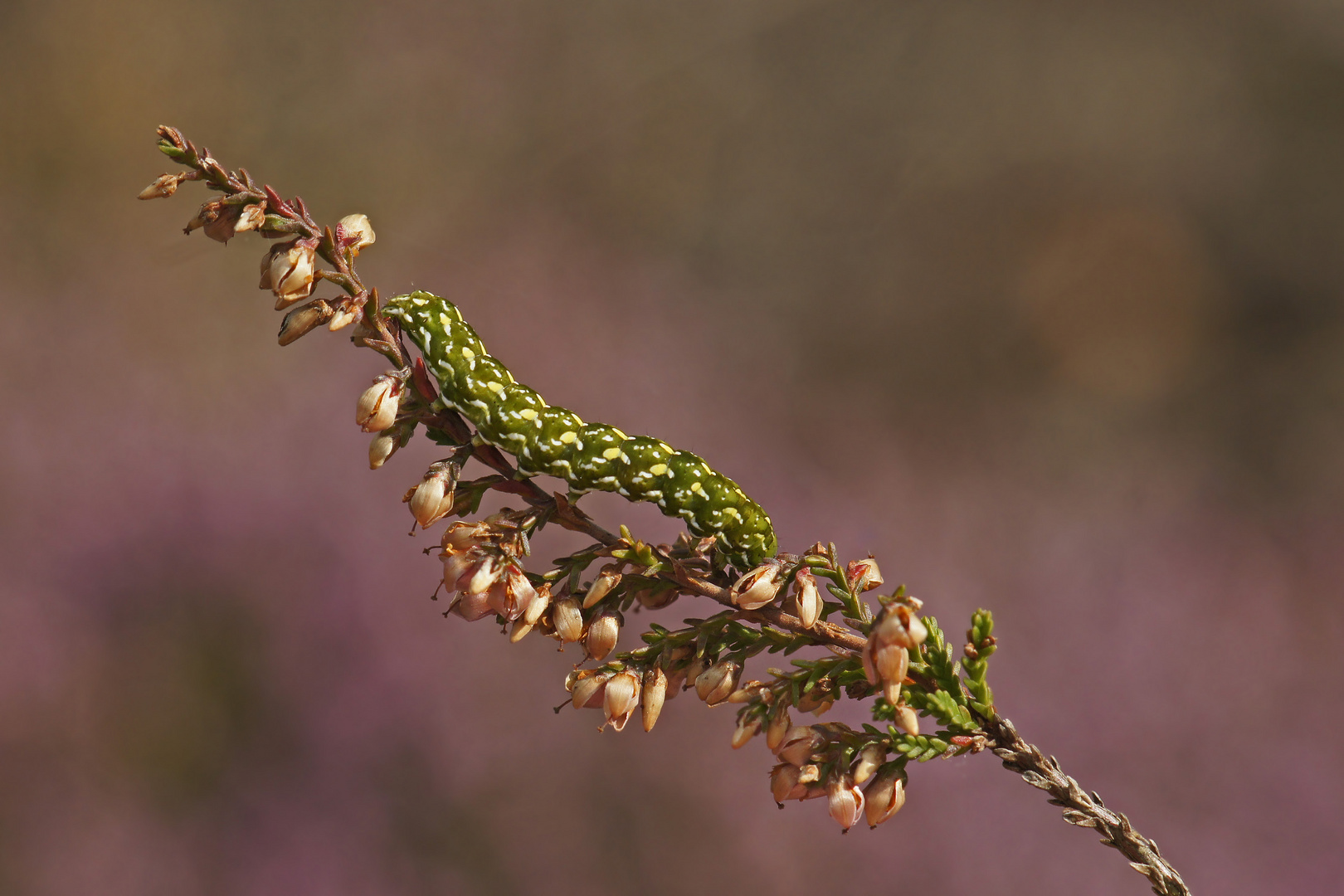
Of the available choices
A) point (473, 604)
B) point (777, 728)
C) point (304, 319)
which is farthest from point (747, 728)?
point (304, 319)

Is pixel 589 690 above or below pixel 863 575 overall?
below

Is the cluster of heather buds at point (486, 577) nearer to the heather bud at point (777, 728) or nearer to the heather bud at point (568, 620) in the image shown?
the heather bud at point (568, 620)

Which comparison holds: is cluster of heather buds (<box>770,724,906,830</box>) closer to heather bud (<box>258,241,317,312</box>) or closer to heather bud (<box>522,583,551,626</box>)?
heather bud (<box>522,583,551,626</box>)

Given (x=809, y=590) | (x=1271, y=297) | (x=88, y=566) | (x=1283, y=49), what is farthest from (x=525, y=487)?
(x=1283, y=49)

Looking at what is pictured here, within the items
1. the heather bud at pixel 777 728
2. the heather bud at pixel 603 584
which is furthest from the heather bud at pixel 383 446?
the heather bud at pixel 777 728

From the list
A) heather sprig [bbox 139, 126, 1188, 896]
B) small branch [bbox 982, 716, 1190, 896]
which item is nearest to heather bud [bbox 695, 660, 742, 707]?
heather sprig [bbox 139, 126, 1188, 896]

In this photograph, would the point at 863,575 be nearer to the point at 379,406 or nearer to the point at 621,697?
the point at 621,697
